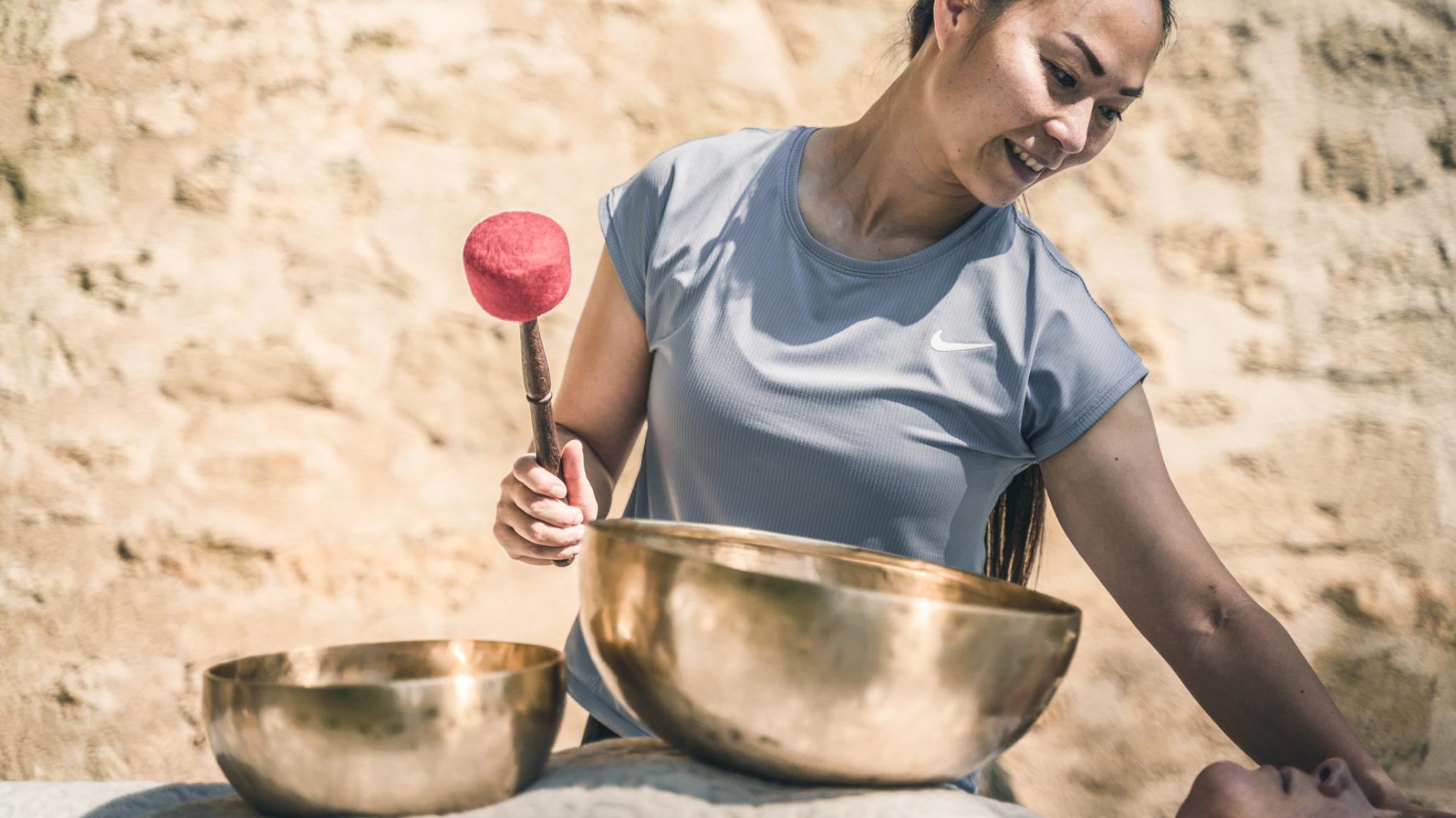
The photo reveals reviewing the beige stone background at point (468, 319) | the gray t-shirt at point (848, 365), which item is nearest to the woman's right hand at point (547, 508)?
the gray t-shirt at point (848, 365)

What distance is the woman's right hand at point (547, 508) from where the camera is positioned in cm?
89

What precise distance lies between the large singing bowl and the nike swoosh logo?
0.34 m

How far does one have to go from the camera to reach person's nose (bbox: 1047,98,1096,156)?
90cm

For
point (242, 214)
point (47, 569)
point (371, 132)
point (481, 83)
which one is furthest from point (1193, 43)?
point (47, 569)

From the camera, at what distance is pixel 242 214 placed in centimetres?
156

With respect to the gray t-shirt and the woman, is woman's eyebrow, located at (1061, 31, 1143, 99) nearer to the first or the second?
the woman

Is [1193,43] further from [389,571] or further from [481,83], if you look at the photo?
[389,571]

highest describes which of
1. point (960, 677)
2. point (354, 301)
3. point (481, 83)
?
point (481, 83)

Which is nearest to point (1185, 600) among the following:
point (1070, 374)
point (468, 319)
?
point (1070, 374)

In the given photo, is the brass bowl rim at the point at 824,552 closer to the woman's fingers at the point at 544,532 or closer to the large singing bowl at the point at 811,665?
the large singing bowl at the point at 811,665

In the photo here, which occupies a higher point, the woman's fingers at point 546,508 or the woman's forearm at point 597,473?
the woman's fingers at point 546,508

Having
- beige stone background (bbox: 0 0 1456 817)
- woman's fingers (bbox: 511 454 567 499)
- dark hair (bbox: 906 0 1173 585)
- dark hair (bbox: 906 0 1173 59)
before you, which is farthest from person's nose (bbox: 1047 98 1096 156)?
beige stone background (bbox: 0 0 1456 817)

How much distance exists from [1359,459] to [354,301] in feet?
4.76

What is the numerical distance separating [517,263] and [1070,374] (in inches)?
18.0
